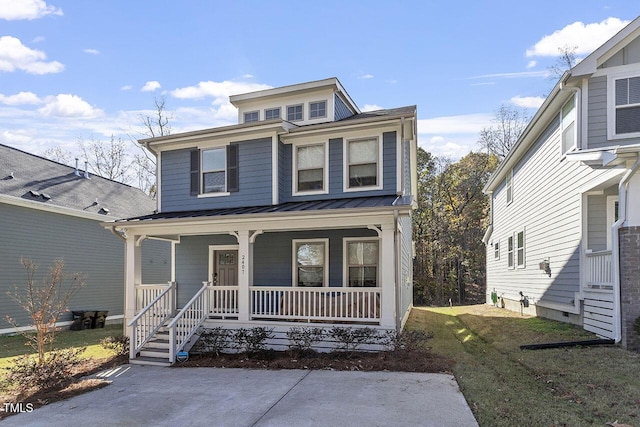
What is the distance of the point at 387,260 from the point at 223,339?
4.02 m

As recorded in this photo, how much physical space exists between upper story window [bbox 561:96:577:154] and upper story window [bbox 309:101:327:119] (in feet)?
21.2

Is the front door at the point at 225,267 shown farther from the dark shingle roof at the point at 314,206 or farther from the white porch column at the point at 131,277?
the white porch column at the point at 131,277

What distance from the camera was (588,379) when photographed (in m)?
5.94

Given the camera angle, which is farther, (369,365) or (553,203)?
(553,203)

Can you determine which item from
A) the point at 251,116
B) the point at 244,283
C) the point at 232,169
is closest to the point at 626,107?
the point at 244,283

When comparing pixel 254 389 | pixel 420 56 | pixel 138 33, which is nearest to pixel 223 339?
pixel 254 389

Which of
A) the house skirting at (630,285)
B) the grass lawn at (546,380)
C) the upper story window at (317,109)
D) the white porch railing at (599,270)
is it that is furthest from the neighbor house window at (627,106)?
the upper story window at (317,109)

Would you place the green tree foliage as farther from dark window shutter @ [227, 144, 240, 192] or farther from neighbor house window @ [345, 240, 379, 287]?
dark window shutter @ [227, 144, 240, 192]

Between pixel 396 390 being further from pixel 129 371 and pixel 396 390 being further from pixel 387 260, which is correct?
pixel 129 371

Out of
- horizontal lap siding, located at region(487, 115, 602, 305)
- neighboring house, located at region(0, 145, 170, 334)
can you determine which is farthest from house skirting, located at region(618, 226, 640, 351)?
neighboring house, located at region(0, 145, 170, 334)

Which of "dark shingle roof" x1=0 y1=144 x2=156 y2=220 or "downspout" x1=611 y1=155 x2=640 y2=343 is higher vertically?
"dark shingle roof" x1=0 y1=144 x2=156 y2=220

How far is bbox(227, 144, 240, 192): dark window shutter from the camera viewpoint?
11.7 meters

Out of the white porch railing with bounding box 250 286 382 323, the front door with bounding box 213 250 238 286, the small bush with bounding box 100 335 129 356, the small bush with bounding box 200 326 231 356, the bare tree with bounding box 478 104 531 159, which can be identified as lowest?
the small bush with bounding box 100 335 129 356

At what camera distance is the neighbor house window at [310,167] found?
1134cm
